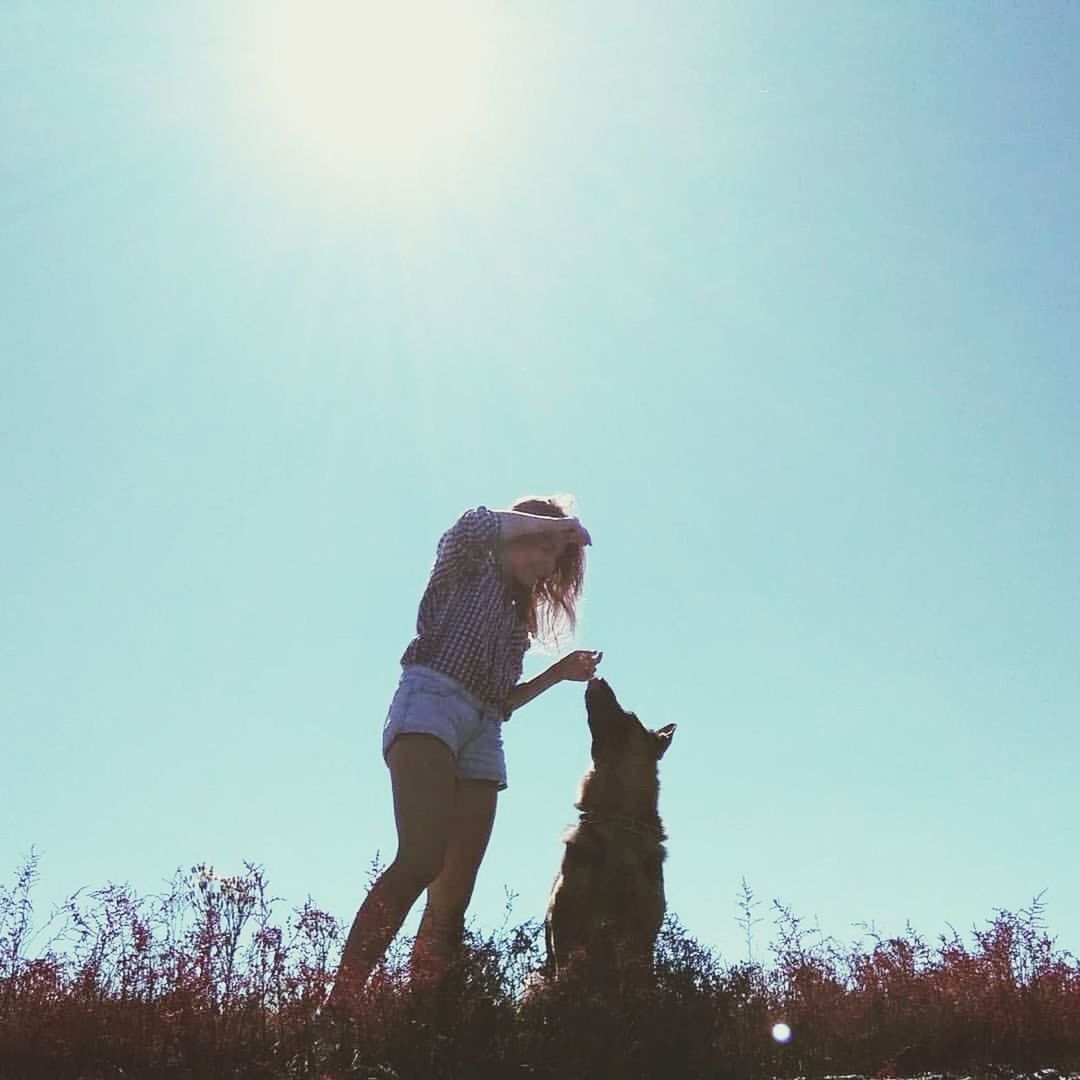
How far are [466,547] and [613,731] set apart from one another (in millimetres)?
1685

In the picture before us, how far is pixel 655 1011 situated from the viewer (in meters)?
4.36

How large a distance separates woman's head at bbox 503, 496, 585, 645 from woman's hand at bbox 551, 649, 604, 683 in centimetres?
17

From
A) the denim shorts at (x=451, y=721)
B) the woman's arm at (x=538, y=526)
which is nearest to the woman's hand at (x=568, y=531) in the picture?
the woman's arm at (x=538, y=526)

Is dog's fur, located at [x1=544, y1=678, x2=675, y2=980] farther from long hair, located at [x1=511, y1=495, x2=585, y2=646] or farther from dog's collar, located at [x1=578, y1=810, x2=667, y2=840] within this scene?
long hair, located at [x1=511, y1=495, x2=585, y2=646]

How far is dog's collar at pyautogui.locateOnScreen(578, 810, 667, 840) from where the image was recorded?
5.92 metres

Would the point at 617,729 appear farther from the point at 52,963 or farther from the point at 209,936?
the point at 52,963

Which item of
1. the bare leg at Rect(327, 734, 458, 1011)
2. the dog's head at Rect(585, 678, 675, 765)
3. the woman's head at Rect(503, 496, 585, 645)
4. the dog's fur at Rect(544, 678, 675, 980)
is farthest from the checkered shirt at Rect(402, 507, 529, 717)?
the dog's head at Rect(585, 678, 675, 765)

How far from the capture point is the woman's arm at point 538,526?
17.6 ft

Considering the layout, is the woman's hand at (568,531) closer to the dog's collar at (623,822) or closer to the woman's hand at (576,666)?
the woman's hand at (576,666)

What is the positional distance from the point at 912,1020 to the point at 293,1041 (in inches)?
104

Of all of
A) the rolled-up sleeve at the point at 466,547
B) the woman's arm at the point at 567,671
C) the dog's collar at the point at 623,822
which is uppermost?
the rolled-up sleeve at the point at 466,547

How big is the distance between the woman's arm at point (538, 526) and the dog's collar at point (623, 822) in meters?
1.49

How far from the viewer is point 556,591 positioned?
5754 mm

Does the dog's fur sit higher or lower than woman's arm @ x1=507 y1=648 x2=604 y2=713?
lower
